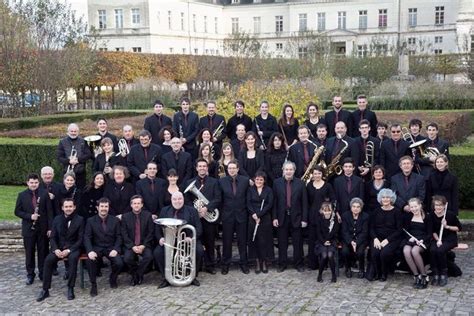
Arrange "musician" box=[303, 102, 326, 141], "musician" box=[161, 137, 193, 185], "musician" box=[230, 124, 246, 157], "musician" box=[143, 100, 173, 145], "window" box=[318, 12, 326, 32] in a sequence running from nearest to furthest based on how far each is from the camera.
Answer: "musician" box=[161, 137, 193, 185] → "musician" box=[230, 124, 246, 157] → "musician" box=[303, 102, 326, 141] → "musician" box=[143, 100, 173, 145] → "window" box=[318, 12, 326, 32]

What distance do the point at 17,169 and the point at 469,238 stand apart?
9739mm

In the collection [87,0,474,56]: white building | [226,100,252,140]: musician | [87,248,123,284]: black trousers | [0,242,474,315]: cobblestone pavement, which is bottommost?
[0,242,474,315]: cobblestone pavement

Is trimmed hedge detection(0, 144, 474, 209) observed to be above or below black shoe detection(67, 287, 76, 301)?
above

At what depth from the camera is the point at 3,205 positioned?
12.2 m

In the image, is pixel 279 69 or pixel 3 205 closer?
pixel 3 205

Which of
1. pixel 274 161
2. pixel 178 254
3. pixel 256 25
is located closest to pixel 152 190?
pixel 178 254

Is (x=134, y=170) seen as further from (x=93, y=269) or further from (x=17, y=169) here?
(x=17, y=169)

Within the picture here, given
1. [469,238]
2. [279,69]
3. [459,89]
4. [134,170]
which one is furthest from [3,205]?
[279,69]

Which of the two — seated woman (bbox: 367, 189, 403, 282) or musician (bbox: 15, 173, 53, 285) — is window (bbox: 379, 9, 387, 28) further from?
musician (bbox: 15, 173, 53, 285)

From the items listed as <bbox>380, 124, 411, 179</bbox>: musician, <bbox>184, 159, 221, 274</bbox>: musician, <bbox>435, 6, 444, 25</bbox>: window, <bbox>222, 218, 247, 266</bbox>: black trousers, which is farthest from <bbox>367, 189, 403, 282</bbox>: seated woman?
<bbox>435, 6, 444, 25</bbox>: window

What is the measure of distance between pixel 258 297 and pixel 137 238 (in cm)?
189

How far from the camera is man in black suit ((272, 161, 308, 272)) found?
9266 millimetres

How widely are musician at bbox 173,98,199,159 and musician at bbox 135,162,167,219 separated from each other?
7.14ft

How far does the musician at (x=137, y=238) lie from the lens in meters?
8.70
